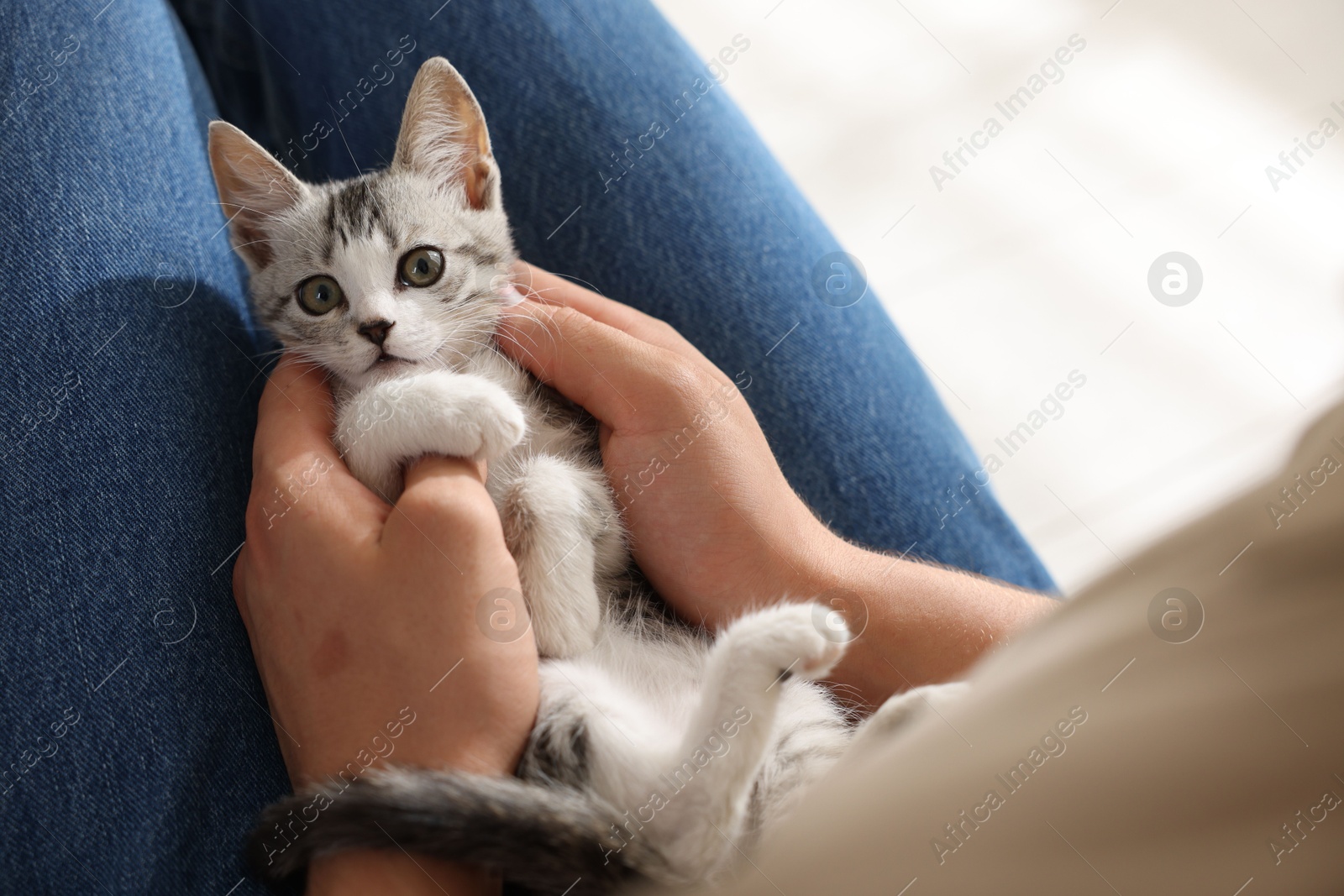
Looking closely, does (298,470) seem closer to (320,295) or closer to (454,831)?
(320,295)

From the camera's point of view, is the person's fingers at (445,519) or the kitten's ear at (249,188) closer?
the person's fingers at (445,519)

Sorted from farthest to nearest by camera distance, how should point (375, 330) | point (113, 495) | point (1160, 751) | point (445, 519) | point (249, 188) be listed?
1. point (249, 188)
2. point (375, 330)
3. point (113, 495)
4. point (445, 519)
5. point (1160, 751)

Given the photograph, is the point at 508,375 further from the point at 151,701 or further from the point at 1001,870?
the point at 1001,870

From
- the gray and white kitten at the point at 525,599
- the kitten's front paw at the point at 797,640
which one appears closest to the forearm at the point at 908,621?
the gray and white kitten at the point at 525,599

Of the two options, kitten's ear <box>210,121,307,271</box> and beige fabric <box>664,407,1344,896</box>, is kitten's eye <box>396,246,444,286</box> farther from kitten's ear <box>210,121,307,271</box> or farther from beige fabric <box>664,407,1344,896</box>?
beige fabric <box>664,407,1344,896</box>

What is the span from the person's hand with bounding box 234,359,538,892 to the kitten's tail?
75mm

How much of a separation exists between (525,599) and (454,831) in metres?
0.29

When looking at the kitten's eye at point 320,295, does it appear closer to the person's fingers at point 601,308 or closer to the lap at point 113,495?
the lap at point 113,495

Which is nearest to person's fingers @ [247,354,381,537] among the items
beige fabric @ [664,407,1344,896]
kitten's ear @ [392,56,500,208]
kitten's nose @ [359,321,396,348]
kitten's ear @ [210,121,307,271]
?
kitten's nose @ [359,321,396,348]

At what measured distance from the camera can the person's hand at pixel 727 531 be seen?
1.13 metres

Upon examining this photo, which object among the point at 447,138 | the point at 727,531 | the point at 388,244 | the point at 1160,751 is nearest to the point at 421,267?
the point at 388,244

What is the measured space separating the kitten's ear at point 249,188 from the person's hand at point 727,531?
0.41 meters

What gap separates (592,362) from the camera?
3.76ft

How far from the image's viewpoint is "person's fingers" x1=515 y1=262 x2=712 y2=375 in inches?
48.5
